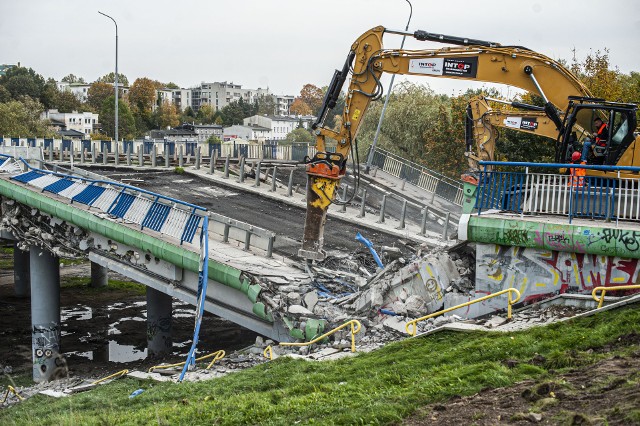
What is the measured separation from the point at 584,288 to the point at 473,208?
9.96ft

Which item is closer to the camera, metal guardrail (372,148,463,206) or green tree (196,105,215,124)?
metal guardrail (372,148,463,206)

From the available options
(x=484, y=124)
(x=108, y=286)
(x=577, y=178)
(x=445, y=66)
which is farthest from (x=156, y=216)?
(x=108, y=286)

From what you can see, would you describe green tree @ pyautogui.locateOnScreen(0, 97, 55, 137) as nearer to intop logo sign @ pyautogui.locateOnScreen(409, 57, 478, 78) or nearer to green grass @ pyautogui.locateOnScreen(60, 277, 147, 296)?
green grass @ pyautogui.locateOnScreen(60, 277, 147, 296)

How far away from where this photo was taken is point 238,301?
2052cm

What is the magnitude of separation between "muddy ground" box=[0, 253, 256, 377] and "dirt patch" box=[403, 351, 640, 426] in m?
14.0

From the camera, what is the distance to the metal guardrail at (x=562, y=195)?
15.5 meters

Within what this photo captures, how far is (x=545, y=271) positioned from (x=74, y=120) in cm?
11003

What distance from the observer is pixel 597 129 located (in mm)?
18625

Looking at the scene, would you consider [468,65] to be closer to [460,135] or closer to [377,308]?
[377,308]

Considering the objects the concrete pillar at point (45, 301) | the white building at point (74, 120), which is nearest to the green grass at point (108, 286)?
the concrete pillar at point (45, 301)

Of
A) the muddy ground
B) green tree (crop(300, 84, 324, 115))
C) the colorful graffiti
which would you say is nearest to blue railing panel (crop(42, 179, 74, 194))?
the muddy ground

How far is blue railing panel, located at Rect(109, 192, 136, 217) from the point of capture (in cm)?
2317

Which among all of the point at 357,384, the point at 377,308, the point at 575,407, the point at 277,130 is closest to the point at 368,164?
the point at 377,308

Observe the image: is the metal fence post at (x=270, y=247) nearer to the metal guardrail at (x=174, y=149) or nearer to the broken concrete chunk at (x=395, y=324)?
the broken concrete chunk at (x=395, y=324)
